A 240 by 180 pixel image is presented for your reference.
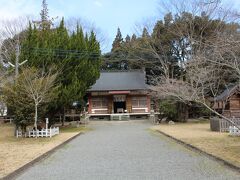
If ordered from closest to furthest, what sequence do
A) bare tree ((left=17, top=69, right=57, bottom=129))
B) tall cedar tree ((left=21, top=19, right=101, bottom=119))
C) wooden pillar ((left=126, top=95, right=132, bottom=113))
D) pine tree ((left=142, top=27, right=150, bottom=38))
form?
bare tree ((left=17, top=69, right=57, bottom=129))
tall cedar tree ((left=21, top=19, right=101, bottom=119))
pine tree ((left=142, top=27, right=150, bottom=38))
wooden pillar ((left=126, top=95, right=132, bottom=113))

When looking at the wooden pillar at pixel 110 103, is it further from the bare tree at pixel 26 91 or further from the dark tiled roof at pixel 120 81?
the bare tree at pixel 26 91

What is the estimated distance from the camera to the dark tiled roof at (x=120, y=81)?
4969 centimetres

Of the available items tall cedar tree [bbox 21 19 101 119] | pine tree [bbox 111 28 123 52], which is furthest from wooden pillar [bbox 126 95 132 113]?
tall cedar tree [bbox 21 19 101 119]

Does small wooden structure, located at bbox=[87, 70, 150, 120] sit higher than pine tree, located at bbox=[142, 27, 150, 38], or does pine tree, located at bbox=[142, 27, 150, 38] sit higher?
pine tree, located at bbox=[142, 27, 150, 38]

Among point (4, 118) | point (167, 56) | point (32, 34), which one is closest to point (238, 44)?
point (32, 34)

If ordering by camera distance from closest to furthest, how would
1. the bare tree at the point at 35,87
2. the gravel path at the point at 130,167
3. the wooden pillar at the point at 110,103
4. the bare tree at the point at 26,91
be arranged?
the gravel path at the point at 130,167, the bare tree at the point at 26,91, the bare tree at the point at 35,87, the wooden pillar at the point at 110,103

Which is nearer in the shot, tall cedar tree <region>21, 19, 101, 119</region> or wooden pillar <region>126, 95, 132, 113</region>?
tall cedar tree <region>21, 19, 101, 119</region>

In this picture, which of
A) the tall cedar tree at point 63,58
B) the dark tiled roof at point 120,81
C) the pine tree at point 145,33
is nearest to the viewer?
the tall cedar tree at point 63,58

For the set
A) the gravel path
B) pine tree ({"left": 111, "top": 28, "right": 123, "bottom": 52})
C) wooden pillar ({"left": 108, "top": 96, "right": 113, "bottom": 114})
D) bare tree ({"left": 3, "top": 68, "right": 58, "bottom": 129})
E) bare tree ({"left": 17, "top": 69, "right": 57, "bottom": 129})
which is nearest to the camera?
the gravel path

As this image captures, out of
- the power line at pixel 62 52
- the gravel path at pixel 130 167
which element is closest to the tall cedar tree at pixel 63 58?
the power line at pixel 62 52

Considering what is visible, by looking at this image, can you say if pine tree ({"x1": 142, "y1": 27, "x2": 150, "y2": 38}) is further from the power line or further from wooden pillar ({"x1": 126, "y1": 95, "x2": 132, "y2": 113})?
the power line

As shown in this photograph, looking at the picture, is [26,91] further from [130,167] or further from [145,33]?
[145,33]

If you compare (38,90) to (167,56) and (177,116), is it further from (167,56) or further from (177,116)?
(167,56)

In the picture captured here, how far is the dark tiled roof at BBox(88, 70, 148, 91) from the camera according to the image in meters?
49.7
